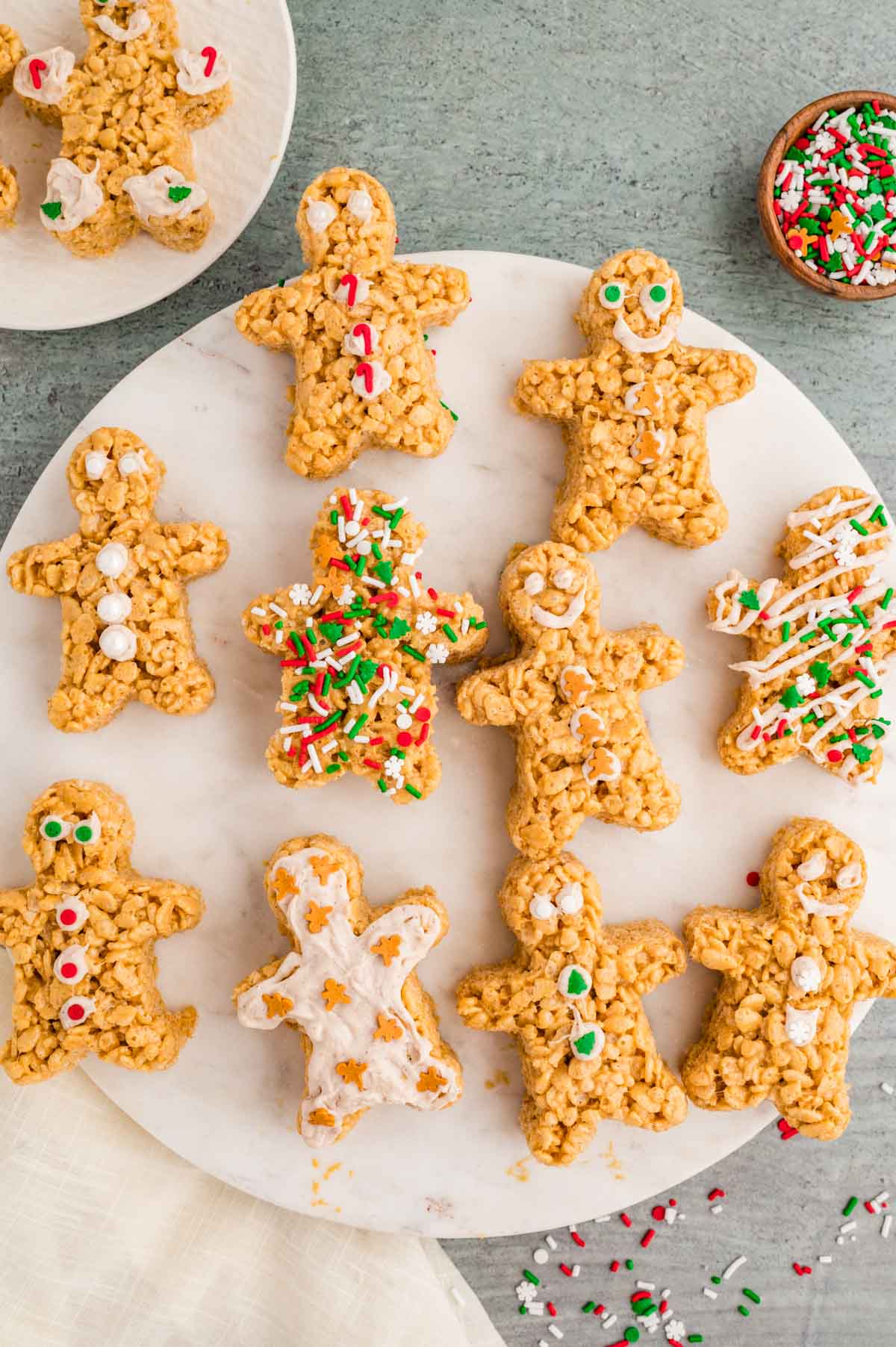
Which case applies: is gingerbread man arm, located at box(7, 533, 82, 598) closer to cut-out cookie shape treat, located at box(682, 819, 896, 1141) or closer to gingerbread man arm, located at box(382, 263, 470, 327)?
gingerbread man arm, located at box(382, 263, 470, 327)

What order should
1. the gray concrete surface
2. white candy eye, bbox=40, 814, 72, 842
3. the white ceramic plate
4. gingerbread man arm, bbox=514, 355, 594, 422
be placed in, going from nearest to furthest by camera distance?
white candy eye, bbox=40, 814, 72, 842
gingerbread man arm, bbox=514, 355, 594, 422
the white ceramic plate
the gray concrete surface

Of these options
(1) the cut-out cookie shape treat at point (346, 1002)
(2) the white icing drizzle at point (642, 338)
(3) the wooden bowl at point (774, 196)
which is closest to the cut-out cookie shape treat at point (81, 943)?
(1) the cut-out cookie shape treat at point (346, 1002)

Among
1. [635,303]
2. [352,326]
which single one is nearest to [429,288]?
[352,326]

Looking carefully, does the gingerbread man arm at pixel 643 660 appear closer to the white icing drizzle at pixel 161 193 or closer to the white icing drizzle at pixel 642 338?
the white icing drizzle at pixel 642 338

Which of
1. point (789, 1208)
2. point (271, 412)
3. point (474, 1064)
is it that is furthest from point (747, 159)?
point (789, 1208)

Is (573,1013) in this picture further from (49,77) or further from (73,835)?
(49,77)

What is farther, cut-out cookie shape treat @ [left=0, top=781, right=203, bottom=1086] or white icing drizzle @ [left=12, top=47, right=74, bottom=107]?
white icing drizzle @ [left=12, top=47, right=74, bottom=107]

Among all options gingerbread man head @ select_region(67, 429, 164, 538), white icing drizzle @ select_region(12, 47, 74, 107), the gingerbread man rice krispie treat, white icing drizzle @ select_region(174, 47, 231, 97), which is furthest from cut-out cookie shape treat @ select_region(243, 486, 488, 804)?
white icing drizzle @ select_region(12, 47, 74, 107)

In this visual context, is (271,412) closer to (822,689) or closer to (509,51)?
(509,51)
